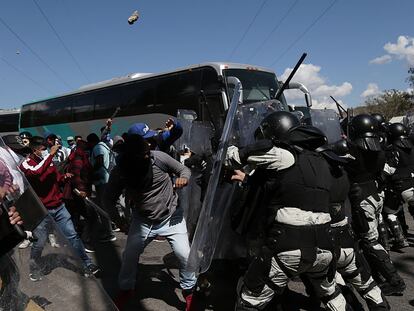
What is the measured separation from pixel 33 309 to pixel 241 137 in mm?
2313

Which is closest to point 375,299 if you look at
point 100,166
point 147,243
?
point 147,243

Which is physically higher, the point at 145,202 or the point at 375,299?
the point at 145,202

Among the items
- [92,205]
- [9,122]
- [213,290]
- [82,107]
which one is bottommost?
[9,122]

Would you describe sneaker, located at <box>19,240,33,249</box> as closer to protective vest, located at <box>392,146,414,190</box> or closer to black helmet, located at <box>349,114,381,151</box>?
black helmet, located at <box>349,114,381,151</box>

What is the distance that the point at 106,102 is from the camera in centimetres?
1400

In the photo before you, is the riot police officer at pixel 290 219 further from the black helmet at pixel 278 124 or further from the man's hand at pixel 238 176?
the black helmet at pixel 278 124

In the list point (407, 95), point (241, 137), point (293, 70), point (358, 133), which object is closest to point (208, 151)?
point (241, 137)

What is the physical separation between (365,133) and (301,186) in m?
1.67

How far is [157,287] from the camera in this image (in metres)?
4.44

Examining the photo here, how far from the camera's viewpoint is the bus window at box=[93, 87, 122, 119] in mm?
13547

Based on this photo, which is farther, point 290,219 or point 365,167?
point 365,167

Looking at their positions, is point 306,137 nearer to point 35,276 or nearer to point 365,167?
point 365,167

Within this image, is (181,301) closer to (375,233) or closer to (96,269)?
(96,269)

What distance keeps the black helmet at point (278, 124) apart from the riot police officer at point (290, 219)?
313mm
